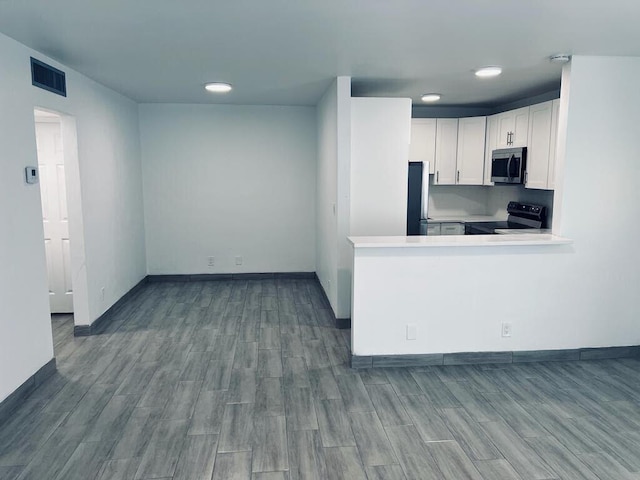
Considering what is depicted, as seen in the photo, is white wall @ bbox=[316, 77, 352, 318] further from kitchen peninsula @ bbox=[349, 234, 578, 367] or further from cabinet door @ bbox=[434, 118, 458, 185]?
cabinet door @ bbox=[434, 118, 458, 185]

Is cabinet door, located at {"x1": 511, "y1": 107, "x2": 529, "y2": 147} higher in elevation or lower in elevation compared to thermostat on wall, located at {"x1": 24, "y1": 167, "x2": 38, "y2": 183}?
higher

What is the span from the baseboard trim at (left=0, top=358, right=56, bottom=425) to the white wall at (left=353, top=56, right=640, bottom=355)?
2.31 m

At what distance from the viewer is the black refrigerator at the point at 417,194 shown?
16.8 ft

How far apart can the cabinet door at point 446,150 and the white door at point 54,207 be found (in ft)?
14.4

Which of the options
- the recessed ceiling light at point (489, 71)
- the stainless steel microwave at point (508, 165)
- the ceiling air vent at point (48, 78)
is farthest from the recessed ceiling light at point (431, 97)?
the ceiling air vent at point (48, 78)

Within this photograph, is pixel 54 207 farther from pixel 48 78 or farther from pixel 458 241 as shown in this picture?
pixel 458 241

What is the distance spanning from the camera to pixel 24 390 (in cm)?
314

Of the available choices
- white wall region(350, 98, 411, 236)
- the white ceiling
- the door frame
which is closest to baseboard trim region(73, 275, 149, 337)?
the door frame

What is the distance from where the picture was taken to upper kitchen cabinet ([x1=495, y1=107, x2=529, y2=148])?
202 inches

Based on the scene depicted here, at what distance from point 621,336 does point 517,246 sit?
1.23 m

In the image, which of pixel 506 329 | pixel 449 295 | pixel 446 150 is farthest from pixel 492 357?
pixel 446 150

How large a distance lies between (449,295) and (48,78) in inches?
137

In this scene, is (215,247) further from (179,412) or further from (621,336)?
(621,336)

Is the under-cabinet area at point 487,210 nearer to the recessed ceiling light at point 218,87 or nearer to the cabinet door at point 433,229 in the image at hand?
the cabinet door at point 433,229
